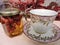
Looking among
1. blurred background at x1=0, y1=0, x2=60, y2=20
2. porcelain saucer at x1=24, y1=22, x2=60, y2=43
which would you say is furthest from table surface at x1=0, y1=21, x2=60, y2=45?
blurred background at x1=0, y1=0, x2=60, y2=20

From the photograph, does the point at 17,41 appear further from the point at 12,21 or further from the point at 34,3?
the point at 34,3

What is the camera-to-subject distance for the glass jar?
0.43 meters

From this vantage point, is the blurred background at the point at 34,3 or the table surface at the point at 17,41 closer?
the table surface at the point at 17,41

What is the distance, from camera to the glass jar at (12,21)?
1.41 feet

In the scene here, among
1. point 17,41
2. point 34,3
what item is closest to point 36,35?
point 17,41

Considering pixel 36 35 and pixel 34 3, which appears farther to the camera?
pixel 34 3

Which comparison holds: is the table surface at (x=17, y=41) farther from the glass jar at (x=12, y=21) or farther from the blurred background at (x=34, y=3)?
the blurred background at (x=34, y=3)

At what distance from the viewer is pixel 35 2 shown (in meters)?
0.54

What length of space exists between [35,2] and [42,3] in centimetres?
3

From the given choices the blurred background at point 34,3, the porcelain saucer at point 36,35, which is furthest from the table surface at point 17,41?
the blurred background at point 34,3

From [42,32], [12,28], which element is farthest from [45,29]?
[12,28]

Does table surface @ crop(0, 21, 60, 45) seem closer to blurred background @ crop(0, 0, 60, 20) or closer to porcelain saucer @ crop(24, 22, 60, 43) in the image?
porcelain saucer @ crop(24, 22, 60, 43)

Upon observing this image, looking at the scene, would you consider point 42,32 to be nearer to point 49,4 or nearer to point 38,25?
point 38,25

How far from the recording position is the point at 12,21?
1.48 feet
